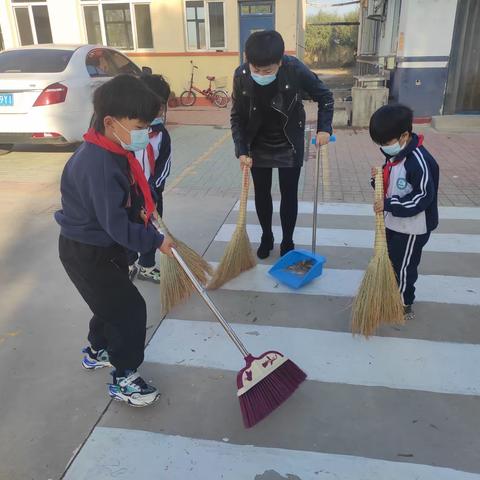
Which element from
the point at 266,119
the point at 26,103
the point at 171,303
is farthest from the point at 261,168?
the point at 26,103

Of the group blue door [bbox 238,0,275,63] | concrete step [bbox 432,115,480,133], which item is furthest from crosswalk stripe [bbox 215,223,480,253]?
blue door [bbox 238,0,275,63]

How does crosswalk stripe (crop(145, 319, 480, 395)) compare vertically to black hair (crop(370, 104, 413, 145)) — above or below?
below

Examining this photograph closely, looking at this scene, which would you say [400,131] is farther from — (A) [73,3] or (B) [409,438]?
(A) [73,3]

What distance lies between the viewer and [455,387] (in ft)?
7.81

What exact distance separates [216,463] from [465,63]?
32.5 feet

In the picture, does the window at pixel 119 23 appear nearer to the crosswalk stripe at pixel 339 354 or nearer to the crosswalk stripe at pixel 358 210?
the crosswalk stripe at pixel 358 210

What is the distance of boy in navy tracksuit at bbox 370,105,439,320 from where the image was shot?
2510 millimetres

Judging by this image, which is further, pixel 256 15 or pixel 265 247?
pixel 256 15

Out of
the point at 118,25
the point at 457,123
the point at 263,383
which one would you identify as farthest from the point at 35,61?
the point at 457,123

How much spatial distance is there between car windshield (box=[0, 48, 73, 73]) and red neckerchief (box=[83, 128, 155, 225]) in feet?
19.3

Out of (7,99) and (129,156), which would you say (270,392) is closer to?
(129,156)

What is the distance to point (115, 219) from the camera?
185 cm

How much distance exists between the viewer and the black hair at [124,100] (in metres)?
1.83

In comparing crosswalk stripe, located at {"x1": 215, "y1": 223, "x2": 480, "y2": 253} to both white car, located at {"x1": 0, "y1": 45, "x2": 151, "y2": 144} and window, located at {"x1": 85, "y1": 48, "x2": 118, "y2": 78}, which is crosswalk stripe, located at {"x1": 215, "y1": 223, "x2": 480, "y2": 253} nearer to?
white car, located at {"x1": 0, "y1": 45, "x2": 151, "y2": 144}
